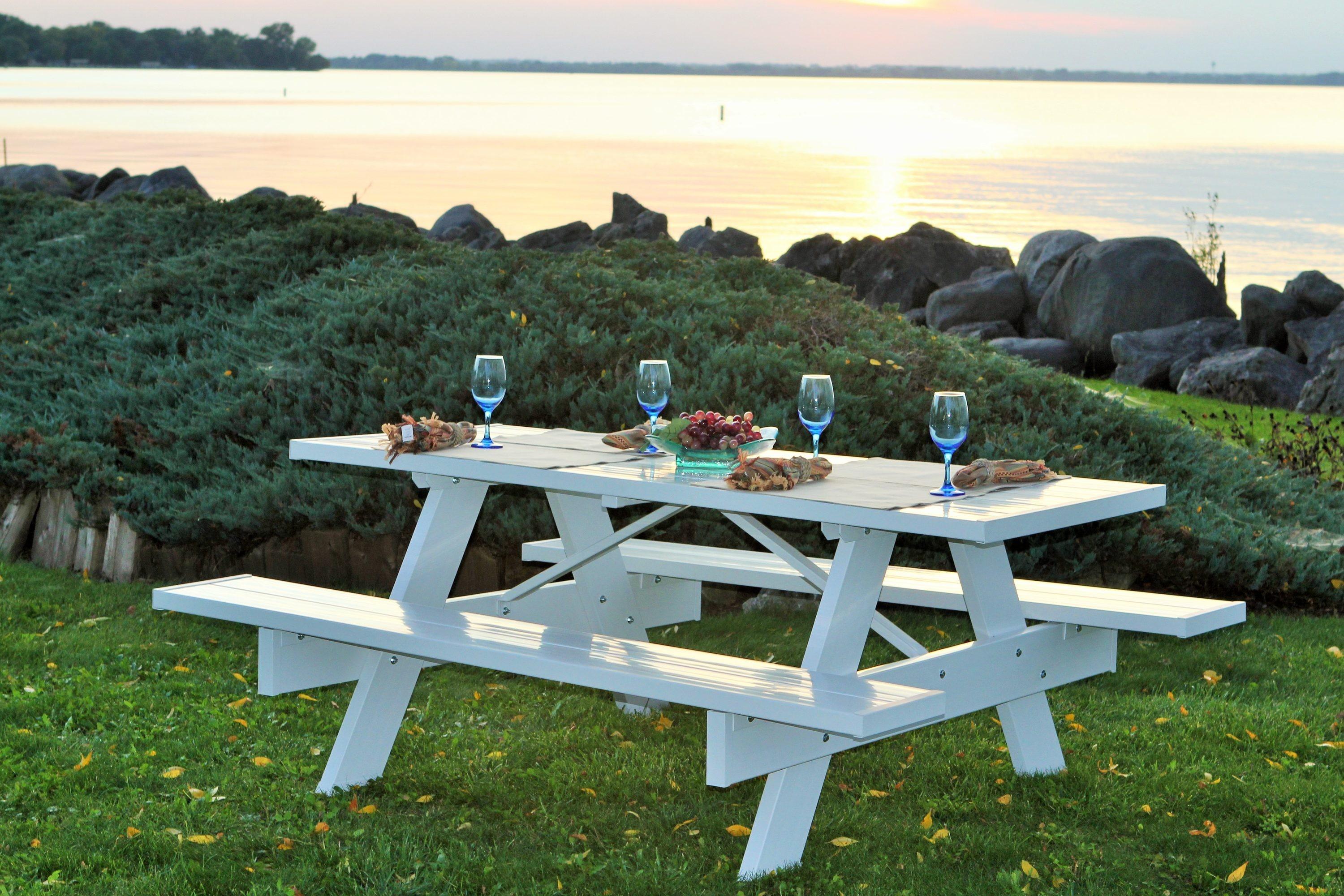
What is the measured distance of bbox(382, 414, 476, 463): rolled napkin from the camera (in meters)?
4.39

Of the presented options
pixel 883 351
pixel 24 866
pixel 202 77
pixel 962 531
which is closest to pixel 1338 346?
pixel 883 351

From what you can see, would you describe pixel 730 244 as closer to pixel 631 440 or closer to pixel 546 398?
pixel 546 398

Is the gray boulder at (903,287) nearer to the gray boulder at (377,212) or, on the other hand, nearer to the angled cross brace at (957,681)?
the gray boulder at (377,212)

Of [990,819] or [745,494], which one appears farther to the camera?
[990,819]

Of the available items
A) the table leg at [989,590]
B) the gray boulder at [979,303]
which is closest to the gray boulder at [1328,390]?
the gray boulder at [979,303]

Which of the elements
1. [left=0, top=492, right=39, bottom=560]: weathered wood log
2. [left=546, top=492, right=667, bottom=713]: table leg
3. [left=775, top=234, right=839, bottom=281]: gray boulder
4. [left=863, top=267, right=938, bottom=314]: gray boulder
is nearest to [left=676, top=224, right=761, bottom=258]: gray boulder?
[left=775, top=234, right=839, bottom=281]: gray boulder

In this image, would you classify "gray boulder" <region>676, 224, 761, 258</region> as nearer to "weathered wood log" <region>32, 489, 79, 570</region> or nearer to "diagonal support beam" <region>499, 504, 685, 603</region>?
"weathered wood log" <region>32, 489, 79, 570</region>

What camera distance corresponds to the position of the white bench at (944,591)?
404 centimetres

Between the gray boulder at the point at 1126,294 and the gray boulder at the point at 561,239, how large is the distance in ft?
20.7

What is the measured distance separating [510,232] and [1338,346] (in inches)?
597

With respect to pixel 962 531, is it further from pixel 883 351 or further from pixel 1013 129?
pixel 1013 129

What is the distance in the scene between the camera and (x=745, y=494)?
3668 millimetres

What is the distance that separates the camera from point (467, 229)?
69.4ft

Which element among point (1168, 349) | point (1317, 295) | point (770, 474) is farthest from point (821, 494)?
point (1317, 295)
